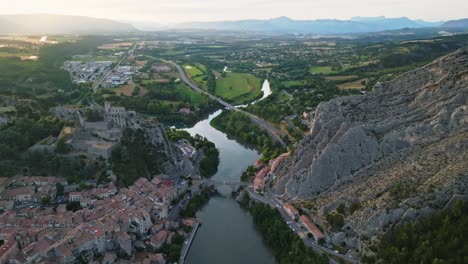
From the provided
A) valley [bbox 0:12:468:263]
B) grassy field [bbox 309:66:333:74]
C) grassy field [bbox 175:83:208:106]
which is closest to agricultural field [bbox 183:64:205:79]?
grassy field [bbox 175:83:208:106]

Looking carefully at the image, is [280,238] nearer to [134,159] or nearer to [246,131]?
[134,159]

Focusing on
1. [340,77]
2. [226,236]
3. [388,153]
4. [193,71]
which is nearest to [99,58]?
[193,71]

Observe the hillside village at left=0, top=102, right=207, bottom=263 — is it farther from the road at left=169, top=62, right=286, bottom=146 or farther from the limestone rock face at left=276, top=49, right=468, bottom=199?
the road at left=169, top=62, right=286, bottom=146

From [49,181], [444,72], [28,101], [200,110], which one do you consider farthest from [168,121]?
[444,72]

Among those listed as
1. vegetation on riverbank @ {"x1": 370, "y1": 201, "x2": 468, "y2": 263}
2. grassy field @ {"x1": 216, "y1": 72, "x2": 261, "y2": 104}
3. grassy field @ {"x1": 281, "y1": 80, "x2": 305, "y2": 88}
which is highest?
vegetation on riverbank @ {"x1": 370, "y1": 201, "x2": 468, "y2": 263}

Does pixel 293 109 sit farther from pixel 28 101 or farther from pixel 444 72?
pixel 28 101

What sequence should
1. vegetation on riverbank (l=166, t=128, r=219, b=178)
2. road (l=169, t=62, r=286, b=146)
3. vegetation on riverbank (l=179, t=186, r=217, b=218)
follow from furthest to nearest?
road (l=169, t=62, r=286, b=146)
vegetation on riverbank (l=166, t=128, r=219, b=178)
vegetation on riverbank (l=179, t=186, r=217, b=218)
